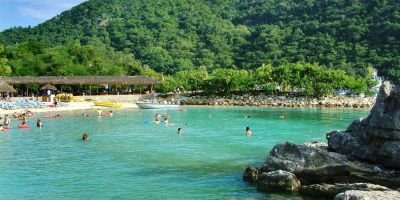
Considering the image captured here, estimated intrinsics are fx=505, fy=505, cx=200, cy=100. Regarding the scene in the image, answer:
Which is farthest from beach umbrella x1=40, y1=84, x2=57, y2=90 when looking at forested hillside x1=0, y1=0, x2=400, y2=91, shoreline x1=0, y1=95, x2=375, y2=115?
forested hillside x1=0, y1=0, x2=400, y2=91

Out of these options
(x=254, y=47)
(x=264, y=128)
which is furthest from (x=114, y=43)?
(x=264, y=128)

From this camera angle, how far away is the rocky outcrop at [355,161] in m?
17.0

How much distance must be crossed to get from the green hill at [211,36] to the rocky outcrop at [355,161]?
77123 millimetres

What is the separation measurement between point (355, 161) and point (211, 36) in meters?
131

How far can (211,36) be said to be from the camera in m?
148

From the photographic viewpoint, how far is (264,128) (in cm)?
4209

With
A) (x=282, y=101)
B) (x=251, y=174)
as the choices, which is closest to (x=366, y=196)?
(x=251, y=174)

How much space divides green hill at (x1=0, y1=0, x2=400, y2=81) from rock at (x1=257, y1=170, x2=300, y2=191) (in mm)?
77250

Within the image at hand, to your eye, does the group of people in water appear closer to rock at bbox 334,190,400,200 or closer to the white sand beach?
the white sand beach

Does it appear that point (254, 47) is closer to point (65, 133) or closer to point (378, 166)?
point (65, 133)

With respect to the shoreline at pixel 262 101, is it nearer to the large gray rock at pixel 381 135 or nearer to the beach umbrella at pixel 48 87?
the beach umbrella at pixel 48 87

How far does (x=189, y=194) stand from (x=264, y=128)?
24.4 m

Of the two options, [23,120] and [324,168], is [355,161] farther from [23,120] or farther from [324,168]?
[23,120]

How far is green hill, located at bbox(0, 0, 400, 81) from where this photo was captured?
107 m
